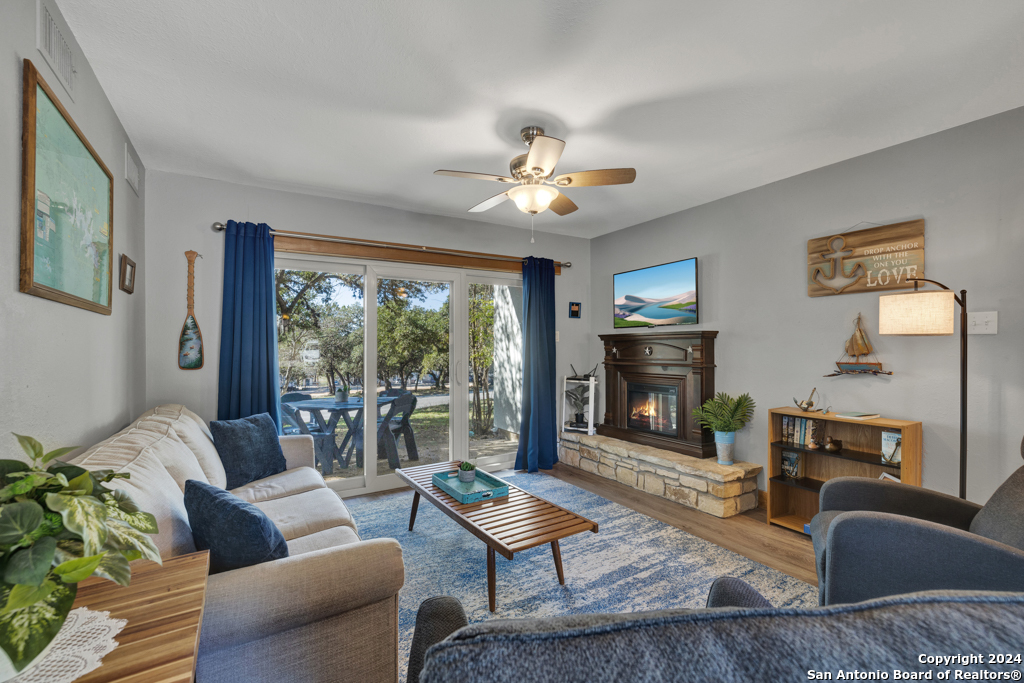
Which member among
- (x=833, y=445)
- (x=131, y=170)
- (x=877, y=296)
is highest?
(x=131, y=170)

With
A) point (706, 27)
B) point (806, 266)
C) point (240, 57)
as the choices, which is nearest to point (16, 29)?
point (240, 57)

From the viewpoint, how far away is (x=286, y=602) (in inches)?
51.0

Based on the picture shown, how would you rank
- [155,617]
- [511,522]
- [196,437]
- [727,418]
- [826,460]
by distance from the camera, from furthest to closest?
[727,418], [826,460], [196,437], [511,522], [155,617]

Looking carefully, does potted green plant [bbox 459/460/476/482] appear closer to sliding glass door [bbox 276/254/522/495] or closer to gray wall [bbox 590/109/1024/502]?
sliding glass door [bbox 276/254/522/495]

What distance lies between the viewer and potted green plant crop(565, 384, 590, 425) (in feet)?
16.0

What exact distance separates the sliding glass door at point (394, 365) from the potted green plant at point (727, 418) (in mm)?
1926

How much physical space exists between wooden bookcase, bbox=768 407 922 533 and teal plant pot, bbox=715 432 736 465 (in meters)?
0.34

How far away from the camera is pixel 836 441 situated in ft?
9.89

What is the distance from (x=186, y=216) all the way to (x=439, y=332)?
2.13m

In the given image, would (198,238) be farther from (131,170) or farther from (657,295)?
(657,295)

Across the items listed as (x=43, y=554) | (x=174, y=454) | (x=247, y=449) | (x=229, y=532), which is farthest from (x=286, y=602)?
(x=247, y=449)

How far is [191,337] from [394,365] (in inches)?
59.5

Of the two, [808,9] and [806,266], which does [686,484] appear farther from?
[808,9]

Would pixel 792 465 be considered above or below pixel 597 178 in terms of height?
below
